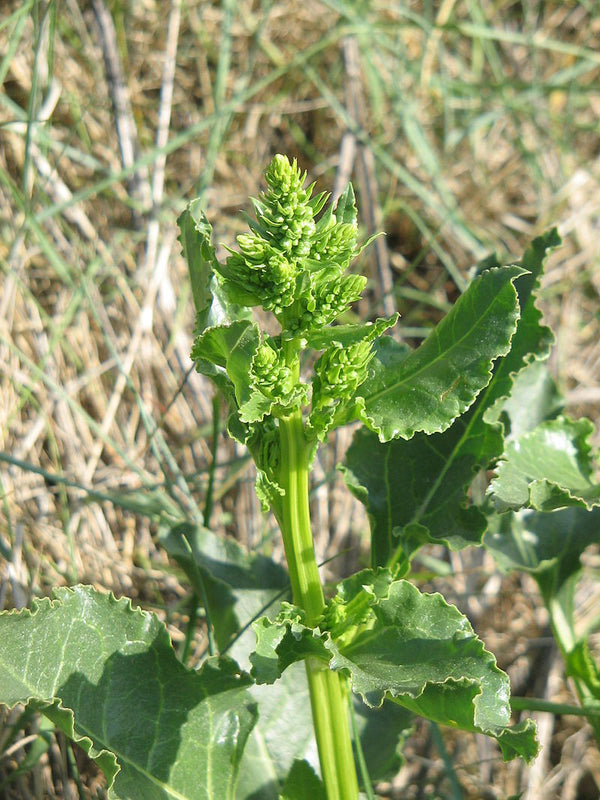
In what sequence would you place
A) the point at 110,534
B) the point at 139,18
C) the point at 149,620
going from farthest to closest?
the point at 139,18, the point at 110,534, the point at 149,620

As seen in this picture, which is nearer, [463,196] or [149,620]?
[149,620]

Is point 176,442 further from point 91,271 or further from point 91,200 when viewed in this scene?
point 91,200

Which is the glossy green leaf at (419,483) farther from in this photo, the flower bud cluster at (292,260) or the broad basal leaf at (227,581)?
the flower bud cluster at (292,260)

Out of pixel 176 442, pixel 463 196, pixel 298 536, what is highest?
pixel 463 196

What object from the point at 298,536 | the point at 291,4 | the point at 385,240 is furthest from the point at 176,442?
the point at 291,4

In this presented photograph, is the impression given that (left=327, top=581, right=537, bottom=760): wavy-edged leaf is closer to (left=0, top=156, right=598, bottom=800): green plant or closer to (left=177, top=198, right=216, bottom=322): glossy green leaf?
(left=0, top=156, right=598, bottom=800): green plant

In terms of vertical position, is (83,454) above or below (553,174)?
below

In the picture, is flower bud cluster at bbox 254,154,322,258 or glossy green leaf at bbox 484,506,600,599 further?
glossy green leaf at bbox 484,506,600,599

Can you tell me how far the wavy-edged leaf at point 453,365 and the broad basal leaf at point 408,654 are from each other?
32 centimetres

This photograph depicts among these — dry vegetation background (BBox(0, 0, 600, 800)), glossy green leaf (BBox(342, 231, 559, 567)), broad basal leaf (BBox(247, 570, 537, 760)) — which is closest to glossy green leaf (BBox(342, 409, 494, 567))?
glossy green leaf (BBox(342, 231, 559, 567))

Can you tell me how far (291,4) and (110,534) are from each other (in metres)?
2.26

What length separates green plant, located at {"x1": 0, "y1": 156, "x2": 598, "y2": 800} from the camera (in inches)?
60.2

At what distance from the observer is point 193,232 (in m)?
1.64

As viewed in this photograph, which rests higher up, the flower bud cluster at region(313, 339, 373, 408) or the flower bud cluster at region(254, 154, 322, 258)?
the flower bud cluster at region(254, 154, 322, 258)
